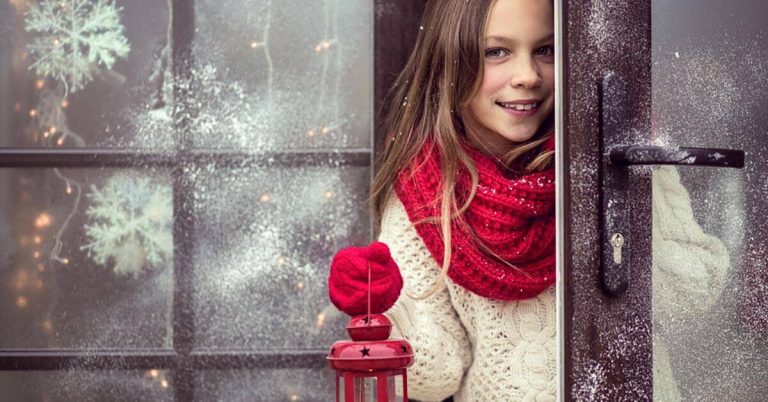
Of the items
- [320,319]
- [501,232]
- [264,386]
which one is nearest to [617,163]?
[501,232]

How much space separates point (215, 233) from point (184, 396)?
14.0 inches

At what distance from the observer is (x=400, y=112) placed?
2.01 metres

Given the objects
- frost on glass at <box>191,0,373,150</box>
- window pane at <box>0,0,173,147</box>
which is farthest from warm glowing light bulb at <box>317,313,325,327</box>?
window pane at <box>0,0,173,147</box>

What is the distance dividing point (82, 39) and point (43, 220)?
40cm

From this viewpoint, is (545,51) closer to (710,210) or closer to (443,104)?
(443,104)

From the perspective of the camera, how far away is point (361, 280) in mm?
1558

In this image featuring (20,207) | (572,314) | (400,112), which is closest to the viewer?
(572,314)

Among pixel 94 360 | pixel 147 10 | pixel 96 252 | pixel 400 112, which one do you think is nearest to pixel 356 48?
pixel 400 112

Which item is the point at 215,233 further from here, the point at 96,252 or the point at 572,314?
the point at 572,314

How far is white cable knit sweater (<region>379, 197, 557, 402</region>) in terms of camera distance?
1.83m

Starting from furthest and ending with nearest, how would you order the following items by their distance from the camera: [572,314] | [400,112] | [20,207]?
[20,207] < [400,112] < [572,314]

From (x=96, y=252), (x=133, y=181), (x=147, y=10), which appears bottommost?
(x=96, y=252)

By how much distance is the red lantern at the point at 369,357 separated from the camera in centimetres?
148

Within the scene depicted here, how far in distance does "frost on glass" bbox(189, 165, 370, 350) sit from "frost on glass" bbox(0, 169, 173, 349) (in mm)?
90
